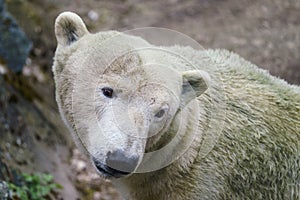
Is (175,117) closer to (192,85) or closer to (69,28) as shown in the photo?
(192,85)

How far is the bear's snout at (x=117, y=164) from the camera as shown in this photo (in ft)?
12.0

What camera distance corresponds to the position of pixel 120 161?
3.70 metres

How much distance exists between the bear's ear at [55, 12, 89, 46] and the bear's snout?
980mm

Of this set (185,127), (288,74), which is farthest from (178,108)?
(288,74)

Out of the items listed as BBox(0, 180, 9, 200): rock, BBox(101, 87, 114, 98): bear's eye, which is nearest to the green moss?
BBox(0, 180, 9, 200): rock

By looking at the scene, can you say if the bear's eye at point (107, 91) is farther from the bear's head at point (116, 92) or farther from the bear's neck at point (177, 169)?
the bear's neck at point (177, 169)

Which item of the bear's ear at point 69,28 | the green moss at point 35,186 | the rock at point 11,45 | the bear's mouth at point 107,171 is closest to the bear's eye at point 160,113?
the bear's mouth at point 107,171

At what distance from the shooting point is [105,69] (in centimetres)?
403

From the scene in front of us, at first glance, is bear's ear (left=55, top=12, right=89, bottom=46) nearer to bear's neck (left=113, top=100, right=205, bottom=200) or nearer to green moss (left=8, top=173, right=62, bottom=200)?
bear's neck (left=113, top=100, right=205, bottom=200)

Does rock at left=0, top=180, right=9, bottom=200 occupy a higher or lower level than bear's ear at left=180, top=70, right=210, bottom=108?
lower

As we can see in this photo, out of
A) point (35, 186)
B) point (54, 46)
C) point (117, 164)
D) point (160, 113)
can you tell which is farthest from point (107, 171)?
point (54, 46)

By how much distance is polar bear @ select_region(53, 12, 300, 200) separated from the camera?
152 inches

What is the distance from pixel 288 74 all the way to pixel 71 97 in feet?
16.7

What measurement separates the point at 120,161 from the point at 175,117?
62 cm
